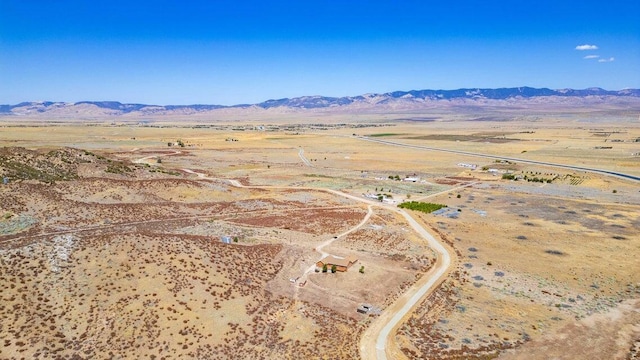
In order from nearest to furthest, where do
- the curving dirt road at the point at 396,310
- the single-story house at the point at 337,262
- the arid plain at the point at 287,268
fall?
1. the curving dirt road at the point at 396,310
2. the arid plain at the point at 287,268
3. the single-story house at the point at 337,262

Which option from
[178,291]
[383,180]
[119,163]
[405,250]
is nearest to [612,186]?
[383,180]

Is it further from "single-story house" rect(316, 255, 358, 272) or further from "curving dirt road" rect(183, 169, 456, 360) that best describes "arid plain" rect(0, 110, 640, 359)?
"single-story house" rect(316, 255, 358, 272)

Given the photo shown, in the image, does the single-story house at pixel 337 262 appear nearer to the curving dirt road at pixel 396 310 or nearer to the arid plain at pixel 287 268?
the arid plain at pixel 287 268

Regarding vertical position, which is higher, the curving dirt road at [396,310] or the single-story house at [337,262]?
the single-story house at [337,262]

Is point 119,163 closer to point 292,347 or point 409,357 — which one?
point 292,347

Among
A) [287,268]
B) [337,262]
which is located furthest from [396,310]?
[287,268]

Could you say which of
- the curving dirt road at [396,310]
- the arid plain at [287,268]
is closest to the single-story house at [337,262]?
the arid plain at [287,268]

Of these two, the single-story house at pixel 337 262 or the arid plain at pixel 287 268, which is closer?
the arid plain at pixel 287 268
